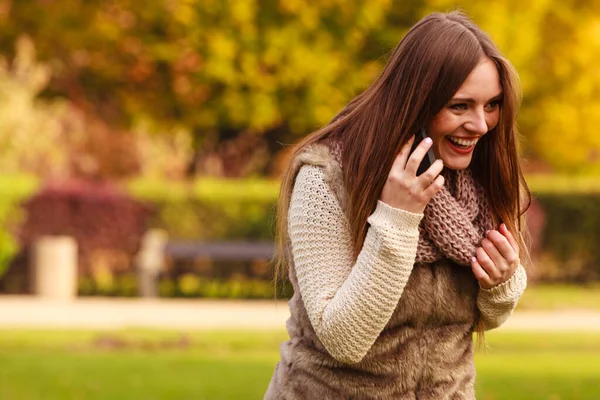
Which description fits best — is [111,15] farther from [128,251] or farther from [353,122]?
[353,122]

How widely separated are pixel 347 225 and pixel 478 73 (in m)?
0.43

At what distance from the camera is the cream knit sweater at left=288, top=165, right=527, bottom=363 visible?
241 centimetres

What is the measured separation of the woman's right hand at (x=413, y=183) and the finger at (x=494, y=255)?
208 millimetres

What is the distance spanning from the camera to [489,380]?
8922 millimetres

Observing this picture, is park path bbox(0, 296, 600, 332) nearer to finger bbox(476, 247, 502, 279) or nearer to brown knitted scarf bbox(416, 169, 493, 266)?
brown knitted scarf bbox(416, 169, 493, 266)

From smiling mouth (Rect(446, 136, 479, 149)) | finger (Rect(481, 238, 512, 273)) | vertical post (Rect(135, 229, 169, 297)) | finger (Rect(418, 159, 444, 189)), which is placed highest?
smiling mouth (Rect(446, 136, 479, 149))

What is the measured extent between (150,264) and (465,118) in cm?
1369

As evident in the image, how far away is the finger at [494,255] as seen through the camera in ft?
8.47

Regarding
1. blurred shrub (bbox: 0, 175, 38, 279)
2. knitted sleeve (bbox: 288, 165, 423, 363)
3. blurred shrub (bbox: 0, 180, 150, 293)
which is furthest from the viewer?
blurred shrub (bbox: 0, 180, 150, 293)

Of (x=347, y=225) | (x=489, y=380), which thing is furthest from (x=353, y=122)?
(x=489, y=380)

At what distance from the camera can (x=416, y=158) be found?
246cm

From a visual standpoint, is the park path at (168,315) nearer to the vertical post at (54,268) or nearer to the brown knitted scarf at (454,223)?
the vertical post at (54,268)

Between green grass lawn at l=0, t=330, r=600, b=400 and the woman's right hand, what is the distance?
5802 millimetres

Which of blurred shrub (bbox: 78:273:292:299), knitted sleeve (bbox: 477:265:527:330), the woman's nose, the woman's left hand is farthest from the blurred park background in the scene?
the woman's nose
